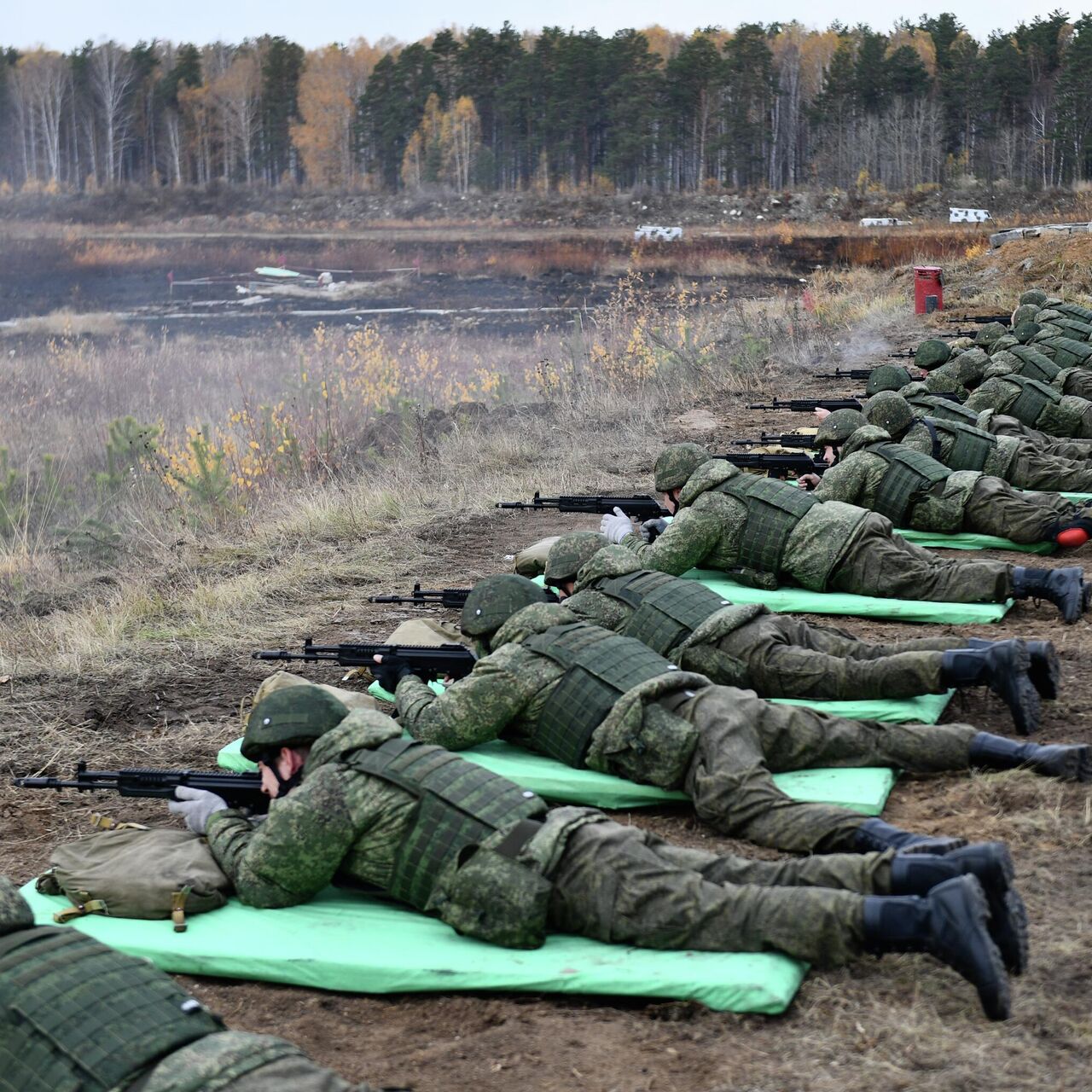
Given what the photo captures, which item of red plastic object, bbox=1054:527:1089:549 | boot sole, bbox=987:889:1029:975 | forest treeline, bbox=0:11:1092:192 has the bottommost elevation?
boot sole, bbox=987:889:1029:975

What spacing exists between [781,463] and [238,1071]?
281 inches

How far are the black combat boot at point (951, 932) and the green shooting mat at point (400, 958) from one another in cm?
27

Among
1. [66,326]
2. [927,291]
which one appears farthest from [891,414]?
[66,326]

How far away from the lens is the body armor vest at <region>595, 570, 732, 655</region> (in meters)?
5.54

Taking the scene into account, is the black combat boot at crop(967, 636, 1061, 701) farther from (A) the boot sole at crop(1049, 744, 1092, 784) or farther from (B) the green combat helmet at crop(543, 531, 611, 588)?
(B) the green combat helmet at crop(543, 531, 611, 588)

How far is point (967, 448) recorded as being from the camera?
29.4 ft

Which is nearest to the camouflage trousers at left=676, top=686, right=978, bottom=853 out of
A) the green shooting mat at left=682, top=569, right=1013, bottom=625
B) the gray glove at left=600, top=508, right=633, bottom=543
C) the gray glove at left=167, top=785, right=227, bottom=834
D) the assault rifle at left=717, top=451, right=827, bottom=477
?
the gray glove at left=167, top=785, right=227, bottom=834

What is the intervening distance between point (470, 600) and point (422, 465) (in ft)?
22.4

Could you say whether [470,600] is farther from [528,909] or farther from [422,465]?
[422,465]

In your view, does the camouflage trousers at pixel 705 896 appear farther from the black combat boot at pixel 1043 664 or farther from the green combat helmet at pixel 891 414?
the green combat helmet at pixel 891 414

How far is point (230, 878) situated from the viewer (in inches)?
172

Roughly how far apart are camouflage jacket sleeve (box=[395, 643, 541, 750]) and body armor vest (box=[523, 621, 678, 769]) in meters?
0.08

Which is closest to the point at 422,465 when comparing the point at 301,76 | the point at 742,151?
the point at 742,151

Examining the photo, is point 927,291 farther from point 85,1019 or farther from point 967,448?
point 85,1019
